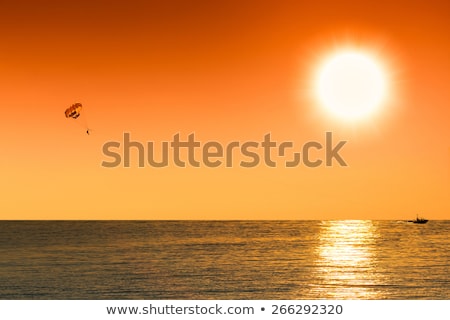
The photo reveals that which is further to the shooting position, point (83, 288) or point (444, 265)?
point (444, 265)

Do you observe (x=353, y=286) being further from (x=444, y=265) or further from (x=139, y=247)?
(x=139, y=247)

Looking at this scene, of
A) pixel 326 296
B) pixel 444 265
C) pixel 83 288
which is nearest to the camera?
pixel 326 296

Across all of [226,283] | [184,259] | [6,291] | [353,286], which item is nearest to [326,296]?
[353,286]

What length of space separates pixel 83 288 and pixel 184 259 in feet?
95.5

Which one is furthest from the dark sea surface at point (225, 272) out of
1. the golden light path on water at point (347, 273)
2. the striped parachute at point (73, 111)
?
the striped parachute at point (73, 111)

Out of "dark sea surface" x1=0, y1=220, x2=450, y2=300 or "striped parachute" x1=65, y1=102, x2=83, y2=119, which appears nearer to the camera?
"striped parachute" x1=65, y1=102, x2=83, y2=119

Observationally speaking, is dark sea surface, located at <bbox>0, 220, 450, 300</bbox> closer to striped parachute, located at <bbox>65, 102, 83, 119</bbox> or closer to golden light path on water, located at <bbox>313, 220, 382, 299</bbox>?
golden light path on water, located at <bbox>313, 220, 382, 299</bbox>

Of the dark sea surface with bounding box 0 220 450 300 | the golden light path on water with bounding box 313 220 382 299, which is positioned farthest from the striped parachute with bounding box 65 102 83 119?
the golden light path on water with bounding box 313 220 382 299

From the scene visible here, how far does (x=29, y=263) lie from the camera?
81.1m

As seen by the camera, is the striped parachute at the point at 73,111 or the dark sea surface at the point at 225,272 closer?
the striped parachute at the point at 73,111

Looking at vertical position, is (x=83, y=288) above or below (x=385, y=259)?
below

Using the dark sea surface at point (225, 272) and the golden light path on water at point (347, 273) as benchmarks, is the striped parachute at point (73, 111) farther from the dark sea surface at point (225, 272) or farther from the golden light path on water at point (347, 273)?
the golden light path on water at point (347, 273)

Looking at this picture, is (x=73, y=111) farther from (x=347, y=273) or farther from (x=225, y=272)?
(x=347, y=273)

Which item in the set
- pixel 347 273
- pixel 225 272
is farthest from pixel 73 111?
pixel 347 273
